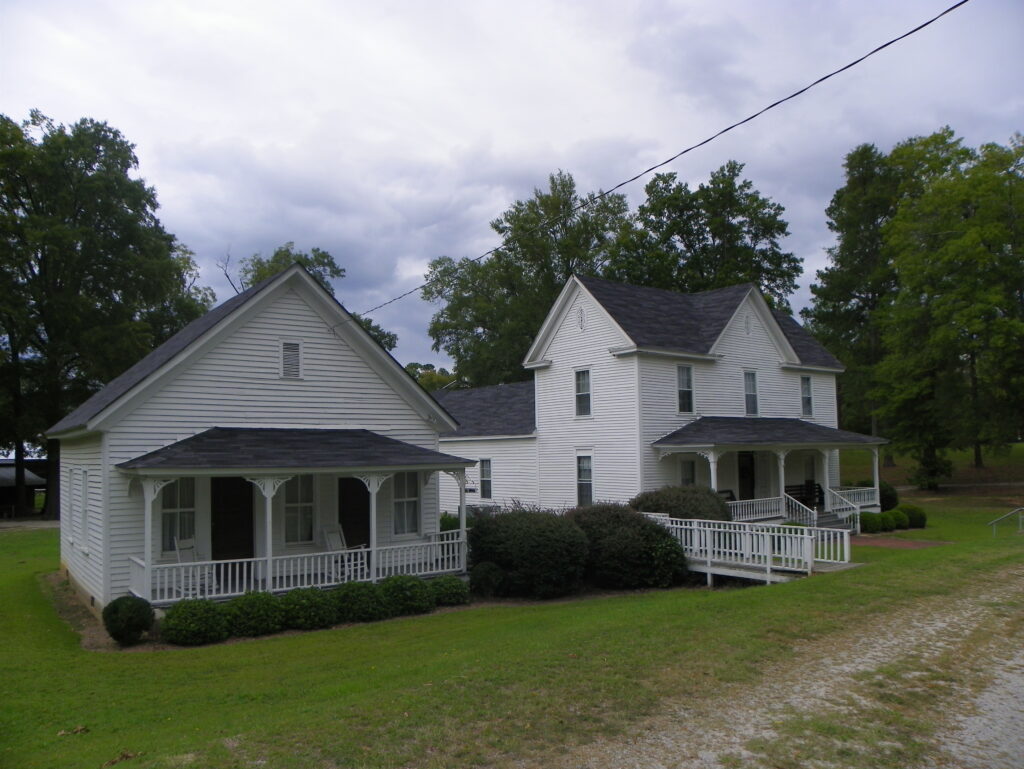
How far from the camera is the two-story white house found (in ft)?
81.9

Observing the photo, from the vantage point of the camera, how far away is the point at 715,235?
49.9 metres

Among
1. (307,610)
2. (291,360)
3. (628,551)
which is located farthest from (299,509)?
(628,551)

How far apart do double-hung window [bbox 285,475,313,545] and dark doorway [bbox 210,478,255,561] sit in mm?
844

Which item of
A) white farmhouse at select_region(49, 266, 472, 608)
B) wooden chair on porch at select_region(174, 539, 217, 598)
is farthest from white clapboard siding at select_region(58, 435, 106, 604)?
wooden chair on porch at select_region(174, 539, 217, 598)

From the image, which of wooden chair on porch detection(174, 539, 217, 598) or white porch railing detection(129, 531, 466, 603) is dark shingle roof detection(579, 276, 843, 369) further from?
wooden chair on porch detection(174, 539, 217, 598)

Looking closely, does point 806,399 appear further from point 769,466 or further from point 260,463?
point 260,463

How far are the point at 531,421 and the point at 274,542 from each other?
591 inches

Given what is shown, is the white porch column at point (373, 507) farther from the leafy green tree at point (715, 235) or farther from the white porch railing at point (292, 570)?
the leafy green tree at point (715, 235)

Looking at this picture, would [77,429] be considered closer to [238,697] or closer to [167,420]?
[167,420]

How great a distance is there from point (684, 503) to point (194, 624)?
12085mm

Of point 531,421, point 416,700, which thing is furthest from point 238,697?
point 531,421

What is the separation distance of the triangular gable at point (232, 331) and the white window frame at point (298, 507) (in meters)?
3.06

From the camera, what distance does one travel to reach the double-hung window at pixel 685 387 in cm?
2608

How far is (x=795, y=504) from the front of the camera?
85.8 ft
